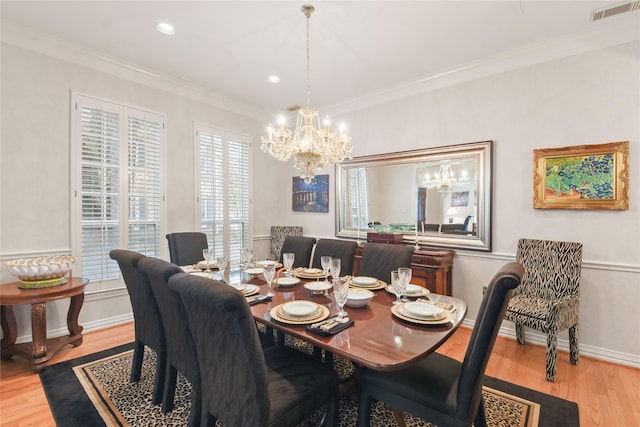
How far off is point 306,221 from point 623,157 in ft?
12.2

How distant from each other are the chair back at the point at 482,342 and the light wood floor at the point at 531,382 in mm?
1246

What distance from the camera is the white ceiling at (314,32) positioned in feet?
7.88

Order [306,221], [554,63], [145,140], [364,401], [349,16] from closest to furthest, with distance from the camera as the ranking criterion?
[364,401] → [349,16] → [554,63] → [145,140] → [306,221]

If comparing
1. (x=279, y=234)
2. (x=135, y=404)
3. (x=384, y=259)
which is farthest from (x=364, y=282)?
(x=279, y=234)

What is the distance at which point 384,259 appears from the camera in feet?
8.25

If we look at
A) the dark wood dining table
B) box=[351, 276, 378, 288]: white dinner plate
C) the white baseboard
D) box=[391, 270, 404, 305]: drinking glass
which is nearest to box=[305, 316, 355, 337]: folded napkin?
the dark wood dining table

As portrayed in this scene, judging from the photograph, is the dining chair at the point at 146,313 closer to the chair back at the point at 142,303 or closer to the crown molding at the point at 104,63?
the chair back at the point at 142,303

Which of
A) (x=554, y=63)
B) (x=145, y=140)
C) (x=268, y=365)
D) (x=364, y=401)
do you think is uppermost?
(x=554, y=63)

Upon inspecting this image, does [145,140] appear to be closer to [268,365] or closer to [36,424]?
[36,424]

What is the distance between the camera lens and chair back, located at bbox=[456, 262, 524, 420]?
48.1 inches

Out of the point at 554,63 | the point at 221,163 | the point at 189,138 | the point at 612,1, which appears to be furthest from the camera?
the point at 221,163

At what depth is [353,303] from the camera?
1.79m

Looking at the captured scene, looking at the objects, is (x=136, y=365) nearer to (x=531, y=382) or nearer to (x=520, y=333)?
(x=531, y=382)

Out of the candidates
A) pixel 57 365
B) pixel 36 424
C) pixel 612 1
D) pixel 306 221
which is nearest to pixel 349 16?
pixel 612 1
